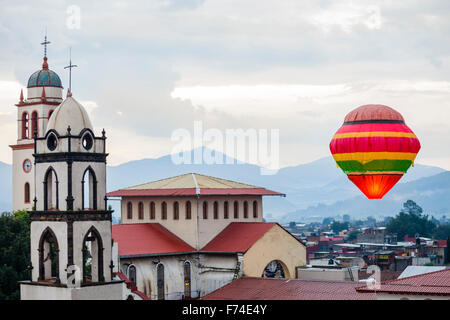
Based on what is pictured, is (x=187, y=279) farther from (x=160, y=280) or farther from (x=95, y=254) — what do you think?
(x=95, y=254)

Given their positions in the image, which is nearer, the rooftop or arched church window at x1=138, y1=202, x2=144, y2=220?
the rooftop

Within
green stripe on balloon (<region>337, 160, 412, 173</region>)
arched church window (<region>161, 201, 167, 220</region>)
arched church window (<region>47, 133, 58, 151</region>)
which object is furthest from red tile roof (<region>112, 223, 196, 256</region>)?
green stripe on balloon (<region>337, 160, 412, 173</region>)

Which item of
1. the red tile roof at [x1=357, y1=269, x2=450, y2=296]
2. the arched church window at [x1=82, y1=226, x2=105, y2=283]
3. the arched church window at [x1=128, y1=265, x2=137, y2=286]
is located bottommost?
the arched church window at [x1=128, y1=265, x2=137, y2=286]

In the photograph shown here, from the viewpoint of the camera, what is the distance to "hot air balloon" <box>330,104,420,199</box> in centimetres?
5125

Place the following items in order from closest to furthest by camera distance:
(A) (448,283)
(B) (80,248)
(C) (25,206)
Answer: (A) (448,283)
(B) (80,248)
(C) (25,206)

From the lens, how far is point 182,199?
63062 mm

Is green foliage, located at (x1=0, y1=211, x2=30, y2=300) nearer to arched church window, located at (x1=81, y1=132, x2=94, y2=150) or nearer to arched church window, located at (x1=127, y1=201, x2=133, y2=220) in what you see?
arched church window, located at (x1=127, y1=201, x2=133, y2=220)

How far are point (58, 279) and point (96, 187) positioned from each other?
5.23 m

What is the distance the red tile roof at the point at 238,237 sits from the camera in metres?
61.2

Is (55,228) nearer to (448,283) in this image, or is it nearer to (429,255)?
(448,283)

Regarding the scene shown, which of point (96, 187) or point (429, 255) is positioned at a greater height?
point (96, 187)

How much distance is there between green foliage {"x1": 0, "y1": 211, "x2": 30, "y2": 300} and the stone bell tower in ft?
30.8

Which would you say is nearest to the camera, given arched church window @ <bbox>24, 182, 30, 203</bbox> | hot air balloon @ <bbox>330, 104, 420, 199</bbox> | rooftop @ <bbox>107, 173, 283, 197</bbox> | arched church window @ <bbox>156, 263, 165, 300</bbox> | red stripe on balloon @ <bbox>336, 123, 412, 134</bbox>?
hot air balloon @ <bbox>330, 104, 420, 199</bbox>
